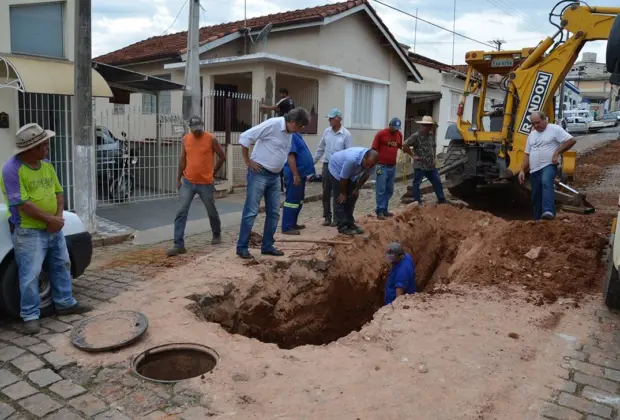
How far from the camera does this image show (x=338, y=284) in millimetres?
6723

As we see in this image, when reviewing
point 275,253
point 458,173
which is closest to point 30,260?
point 275,253

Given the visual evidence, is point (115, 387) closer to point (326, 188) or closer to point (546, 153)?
point (326, 188)

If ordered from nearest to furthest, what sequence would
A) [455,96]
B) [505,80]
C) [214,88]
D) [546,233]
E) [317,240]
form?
[546,233], [317,240], [505,80], [214,88], [455,96]

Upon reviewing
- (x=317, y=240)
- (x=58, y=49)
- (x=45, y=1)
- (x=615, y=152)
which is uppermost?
(x=45, y=1)

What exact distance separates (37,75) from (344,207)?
17.1ft

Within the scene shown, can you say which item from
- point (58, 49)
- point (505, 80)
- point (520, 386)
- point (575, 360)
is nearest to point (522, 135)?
point (505, 80)

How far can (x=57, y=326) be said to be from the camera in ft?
14.6

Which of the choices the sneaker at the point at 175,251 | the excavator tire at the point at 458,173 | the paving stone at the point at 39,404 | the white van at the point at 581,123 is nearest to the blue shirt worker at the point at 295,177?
the sneaker at the point at 175,251

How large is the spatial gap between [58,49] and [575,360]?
9.17 m

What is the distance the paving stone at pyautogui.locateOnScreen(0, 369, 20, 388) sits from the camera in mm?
3539

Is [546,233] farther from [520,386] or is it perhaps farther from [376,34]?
[376,34]

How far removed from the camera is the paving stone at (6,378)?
354 centimetres

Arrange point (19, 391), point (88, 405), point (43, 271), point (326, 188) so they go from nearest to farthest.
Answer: point (88, 405)
point (19, 391)
point (43, 271)
point (326, 188)

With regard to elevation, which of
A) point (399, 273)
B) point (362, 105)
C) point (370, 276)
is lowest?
point (370, 276)
